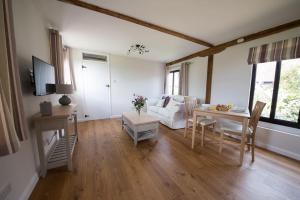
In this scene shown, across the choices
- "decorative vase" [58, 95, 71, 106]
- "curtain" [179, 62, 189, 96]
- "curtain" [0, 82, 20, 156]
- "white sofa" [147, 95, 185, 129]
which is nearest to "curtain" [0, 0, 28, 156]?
"curtain" [0, 82, 20, 156]

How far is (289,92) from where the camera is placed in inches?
87.1

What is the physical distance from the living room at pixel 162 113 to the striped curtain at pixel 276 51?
0.02 m

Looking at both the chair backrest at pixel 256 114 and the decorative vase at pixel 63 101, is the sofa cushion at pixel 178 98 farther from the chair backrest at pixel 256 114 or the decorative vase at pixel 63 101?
the decorative vase at pixel 63 101

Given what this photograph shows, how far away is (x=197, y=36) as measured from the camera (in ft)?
9.31

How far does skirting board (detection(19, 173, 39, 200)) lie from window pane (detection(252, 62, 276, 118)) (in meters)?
3.90

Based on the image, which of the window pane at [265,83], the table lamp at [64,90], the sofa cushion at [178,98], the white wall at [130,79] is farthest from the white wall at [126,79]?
the window pane at [265,83]

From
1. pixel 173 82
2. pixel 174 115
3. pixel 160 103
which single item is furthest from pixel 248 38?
pixel 173 82

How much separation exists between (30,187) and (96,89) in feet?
10.6

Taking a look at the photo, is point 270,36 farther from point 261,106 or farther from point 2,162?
point 2,162

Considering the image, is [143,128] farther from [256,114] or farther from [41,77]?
[256,114]

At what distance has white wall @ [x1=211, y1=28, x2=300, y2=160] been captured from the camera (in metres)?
2.14

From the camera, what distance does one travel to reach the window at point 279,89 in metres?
2.15

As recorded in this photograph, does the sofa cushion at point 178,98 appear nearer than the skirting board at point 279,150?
No

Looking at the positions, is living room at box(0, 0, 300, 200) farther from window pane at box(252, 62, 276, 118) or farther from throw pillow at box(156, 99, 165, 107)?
throw pillow at box(156, 99, 165, 107)
